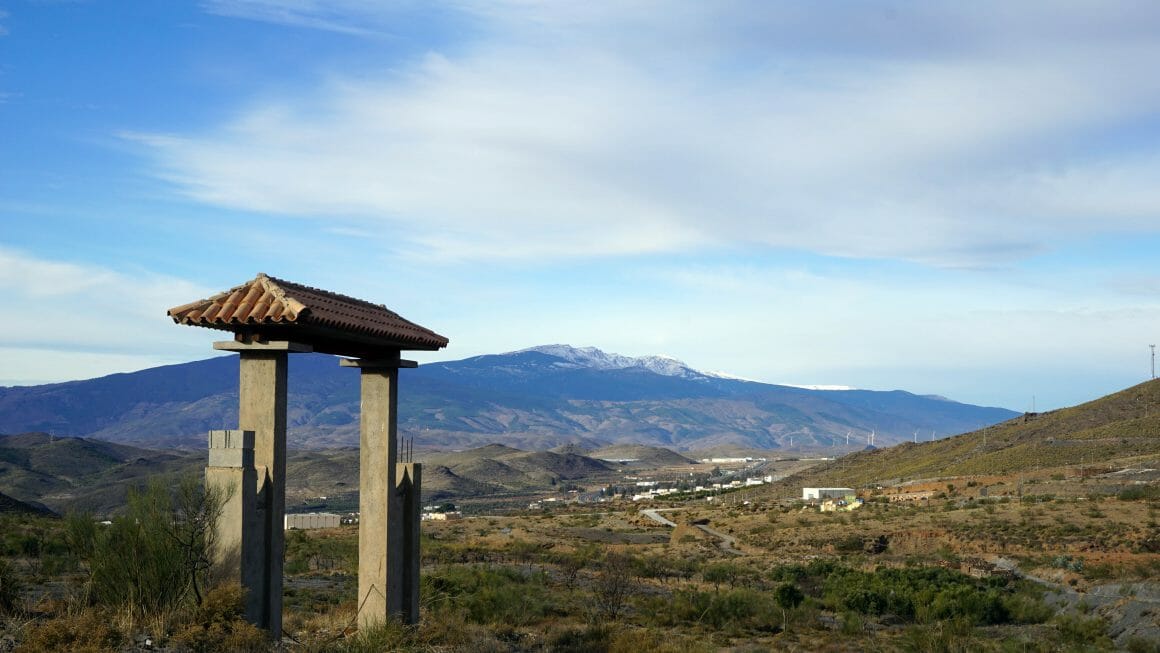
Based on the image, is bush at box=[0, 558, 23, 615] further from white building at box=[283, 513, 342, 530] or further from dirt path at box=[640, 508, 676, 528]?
white building at box=[283, 513, 342, 530]

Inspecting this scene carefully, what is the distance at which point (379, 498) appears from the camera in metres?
14.0

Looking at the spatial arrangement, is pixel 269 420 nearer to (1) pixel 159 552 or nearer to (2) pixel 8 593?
(1) pixel 159 552

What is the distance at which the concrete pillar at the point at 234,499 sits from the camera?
1127 centimetres

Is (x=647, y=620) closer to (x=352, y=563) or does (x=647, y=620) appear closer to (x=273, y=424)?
(x=352, y=563)

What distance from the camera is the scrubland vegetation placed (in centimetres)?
1159

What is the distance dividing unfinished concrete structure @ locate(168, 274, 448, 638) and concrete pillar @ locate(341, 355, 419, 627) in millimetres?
18

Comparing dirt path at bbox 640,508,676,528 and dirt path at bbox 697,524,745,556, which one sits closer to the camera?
dirt path at bbox 697,524,745,556

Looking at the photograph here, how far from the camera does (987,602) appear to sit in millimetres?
23812

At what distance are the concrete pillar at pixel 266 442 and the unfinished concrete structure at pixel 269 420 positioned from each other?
0.01 metres

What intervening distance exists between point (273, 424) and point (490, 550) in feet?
90.2

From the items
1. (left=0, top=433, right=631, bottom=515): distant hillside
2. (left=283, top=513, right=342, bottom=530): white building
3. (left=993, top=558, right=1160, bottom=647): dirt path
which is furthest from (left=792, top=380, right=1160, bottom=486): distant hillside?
(left=0, top=433, right=631, bottom=515): distant hillside

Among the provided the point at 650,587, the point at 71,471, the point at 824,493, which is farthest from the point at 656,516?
the point at 71,471

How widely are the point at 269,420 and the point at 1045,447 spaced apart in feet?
255

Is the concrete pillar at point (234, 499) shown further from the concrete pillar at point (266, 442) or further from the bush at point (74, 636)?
the bush at point (74, 636)
